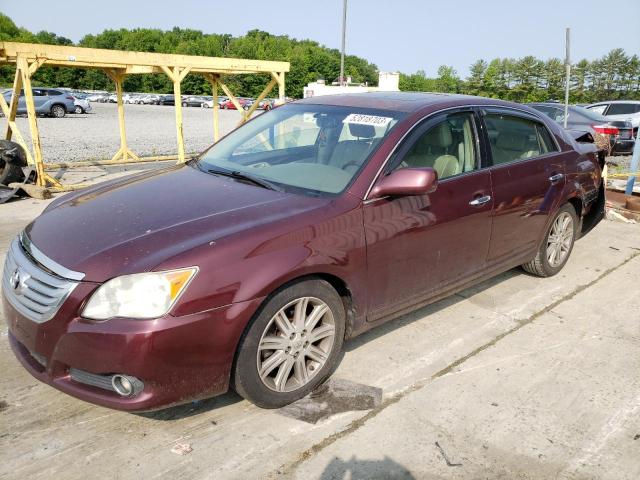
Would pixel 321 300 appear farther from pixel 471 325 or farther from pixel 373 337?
pixel 471 325

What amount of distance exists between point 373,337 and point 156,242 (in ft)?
5.82

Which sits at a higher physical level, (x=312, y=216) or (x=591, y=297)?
(x=312, y=216)

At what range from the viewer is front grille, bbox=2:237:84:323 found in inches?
98.2

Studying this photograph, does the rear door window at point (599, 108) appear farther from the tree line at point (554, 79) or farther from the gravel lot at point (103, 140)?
→ the tree line at point (554, 79)

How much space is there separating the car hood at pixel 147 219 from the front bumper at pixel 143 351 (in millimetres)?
213

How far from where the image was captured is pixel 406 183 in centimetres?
310

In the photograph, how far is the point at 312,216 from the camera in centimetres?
293

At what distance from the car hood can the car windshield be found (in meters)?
0.21

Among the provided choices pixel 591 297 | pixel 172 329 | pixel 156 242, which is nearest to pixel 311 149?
pixel 156 242

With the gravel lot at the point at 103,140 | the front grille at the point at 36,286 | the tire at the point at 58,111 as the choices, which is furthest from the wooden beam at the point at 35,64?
the tire at the point at 58,111

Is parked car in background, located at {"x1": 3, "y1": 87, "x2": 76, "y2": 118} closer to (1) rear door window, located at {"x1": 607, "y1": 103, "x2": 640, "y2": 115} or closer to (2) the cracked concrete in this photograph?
(1) rear door window, located at {"x1": 607, "y1": 103, "x2": 640, "y2": 115}

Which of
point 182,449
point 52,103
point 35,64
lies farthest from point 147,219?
point 52,103

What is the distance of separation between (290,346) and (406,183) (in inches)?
43.2

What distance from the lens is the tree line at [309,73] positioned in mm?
54969
